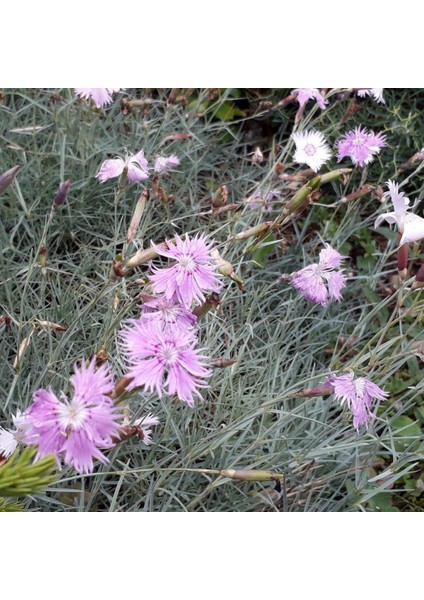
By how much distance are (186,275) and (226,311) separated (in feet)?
2.05

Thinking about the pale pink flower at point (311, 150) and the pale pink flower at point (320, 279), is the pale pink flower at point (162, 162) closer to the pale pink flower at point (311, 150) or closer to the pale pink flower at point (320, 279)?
the pale pink flower at point (311, 150)

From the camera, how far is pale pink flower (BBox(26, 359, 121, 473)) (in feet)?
1.85

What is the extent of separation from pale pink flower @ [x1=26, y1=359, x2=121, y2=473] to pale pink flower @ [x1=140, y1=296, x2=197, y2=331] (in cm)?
13

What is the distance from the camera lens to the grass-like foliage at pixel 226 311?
3.34 feet

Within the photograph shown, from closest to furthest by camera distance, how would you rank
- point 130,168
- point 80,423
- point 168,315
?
point 80,423
point 168,315
point 130,168

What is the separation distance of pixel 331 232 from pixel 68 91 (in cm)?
67

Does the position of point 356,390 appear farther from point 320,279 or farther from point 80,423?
point 80,423

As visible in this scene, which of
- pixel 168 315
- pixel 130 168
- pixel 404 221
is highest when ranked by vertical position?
pixel 130 168

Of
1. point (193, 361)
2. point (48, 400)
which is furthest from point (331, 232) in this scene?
point (48, 400)

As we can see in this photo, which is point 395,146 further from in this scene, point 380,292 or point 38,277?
point 38,277

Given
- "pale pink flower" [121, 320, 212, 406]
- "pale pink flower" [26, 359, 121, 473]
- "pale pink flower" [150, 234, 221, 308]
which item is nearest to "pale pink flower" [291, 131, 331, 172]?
"pale pink flower" [150, 234, 221, 308]

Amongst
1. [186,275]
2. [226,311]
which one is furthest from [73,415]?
[226,311]

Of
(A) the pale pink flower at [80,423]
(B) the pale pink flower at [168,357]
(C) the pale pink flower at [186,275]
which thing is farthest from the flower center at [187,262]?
(A) the pale pink flower at [80,423]

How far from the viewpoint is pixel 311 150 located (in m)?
1.40
